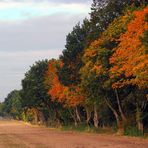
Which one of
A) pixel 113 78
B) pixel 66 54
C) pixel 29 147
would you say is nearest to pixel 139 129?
pixel 113 78

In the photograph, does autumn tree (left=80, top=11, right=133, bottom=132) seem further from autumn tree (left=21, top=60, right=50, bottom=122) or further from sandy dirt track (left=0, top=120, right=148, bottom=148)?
autumn tree (left=21, top=60, right=50, bottom=122)

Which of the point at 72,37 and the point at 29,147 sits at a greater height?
the point at 72,37

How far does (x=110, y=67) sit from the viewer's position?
56.5 m

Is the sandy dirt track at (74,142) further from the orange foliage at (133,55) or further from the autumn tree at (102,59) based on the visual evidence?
the autumn tree at (102,59)

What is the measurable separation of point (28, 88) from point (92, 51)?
189 feet

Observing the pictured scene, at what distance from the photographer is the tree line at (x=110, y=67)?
45438mm

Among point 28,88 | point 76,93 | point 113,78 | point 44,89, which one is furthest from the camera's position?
point 28,88

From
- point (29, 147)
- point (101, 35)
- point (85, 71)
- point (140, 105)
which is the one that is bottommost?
point (29, 147)

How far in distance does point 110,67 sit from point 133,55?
11.5 metres

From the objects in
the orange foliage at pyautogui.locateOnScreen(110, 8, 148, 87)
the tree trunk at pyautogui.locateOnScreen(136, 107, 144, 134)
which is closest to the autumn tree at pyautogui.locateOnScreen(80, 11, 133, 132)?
the orange foliage at pyautogui.locateOnScreen(110, 8, 148, 87)

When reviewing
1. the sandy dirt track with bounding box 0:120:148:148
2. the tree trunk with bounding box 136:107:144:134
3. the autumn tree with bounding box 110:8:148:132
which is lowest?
the sandy dirt track with bounding box 0:120:148:148

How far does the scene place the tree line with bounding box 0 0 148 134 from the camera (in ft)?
149

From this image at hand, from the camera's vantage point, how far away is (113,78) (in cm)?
5441

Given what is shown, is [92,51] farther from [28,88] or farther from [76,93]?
[28,88]
